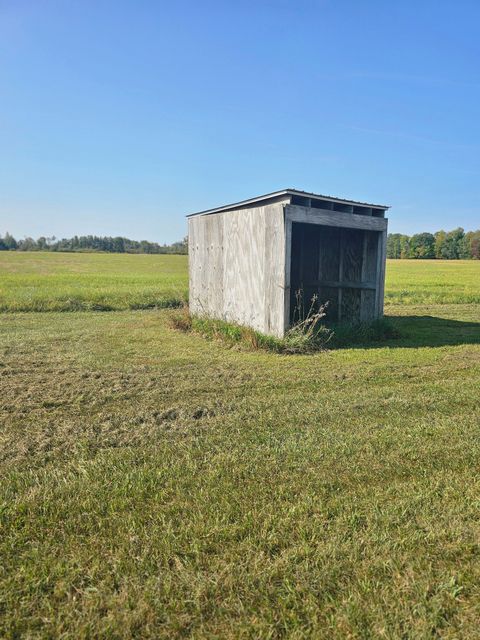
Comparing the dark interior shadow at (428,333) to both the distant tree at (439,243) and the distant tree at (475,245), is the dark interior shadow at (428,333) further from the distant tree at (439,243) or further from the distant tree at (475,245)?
the distant tree at (439,243)

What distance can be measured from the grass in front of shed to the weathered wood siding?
294 centimetres

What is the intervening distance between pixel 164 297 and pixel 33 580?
14921 mm

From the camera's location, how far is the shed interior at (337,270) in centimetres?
1024

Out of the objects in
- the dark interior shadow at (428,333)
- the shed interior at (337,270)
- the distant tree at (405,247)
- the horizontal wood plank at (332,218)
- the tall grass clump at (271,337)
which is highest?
the distant tree at (405,247)

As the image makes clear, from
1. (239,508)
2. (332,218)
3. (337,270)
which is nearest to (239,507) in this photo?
(239,508)

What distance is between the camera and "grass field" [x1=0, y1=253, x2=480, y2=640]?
6.56 feet

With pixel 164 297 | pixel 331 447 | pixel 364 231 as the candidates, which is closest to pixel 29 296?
pixel 164 297

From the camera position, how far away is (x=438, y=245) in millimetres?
96375

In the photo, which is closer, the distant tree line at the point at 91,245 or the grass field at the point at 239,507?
the grass field at the point at 239,507

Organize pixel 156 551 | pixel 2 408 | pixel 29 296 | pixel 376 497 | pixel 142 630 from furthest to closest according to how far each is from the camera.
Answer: pixel 29 296, pixel 2 408, pixel 376 497, pixel 156 551, pixel 142 630

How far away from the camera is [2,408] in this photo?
4.66 meters

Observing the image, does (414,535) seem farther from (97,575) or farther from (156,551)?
Result: (97,575)

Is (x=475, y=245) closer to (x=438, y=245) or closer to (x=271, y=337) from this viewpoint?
(x=438, y=245)

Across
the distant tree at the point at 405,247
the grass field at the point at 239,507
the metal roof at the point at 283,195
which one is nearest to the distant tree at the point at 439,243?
the distant tree at the point at 405,247
